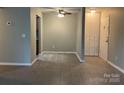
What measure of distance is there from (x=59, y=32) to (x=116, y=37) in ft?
13.9

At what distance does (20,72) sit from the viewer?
5.38m

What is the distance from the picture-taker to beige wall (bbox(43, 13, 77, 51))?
9773 mm

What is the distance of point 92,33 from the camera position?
8.71 metres

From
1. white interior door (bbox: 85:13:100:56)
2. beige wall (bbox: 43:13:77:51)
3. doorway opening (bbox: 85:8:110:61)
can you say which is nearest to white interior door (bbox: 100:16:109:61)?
doorway opening (bbox: 85:8:110:61)

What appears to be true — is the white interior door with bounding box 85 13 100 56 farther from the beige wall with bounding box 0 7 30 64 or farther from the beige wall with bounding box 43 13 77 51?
the beige wall with bounding box 0 7 30 64

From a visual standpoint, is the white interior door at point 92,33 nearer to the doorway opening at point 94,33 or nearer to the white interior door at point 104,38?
the doorway opening at point 94,33

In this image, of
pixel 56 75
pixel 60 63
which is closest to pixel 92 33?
pixel 60 63

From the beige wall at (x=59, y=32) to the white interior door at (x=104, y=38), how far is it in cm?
187

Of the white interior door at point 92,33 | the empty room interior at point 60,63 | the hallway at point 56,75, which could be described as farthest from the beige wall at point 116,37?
the white interior door at point 92,33

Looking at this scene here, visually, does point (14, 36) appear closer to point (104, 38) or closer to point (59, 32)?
point (104, 38)

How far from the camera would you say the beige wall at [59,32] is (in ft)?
32.1

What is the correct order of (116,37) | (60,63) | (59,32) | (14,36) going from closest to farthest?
1. (116,37)
2. (14,36)
3. (60,63)
4. (59,32)

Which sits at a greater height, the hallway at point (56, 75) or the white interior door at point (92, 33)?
the white interior door at point (92, 33)
